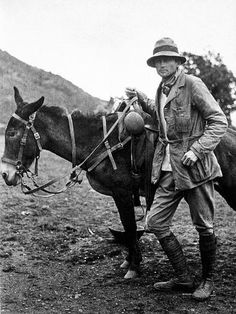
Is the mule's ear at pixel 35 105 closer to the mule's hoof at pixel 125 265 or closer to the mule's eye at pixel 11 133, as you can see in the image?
the mule's eye at pixel 11 133

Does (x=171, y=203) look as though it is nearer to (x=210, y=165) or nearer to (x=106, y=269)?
(x=210, y=165)

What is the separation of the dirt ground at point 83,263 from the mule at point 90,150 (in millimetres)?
492

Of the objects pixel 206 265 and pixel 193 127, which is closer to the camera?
pixel 193 127

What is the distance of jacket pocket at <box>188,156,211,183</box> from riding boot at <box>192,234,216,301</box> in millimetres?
626

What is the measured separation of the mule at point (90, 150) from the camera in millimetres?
4855

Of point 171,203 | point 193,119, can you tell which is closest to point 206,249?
point 171,203

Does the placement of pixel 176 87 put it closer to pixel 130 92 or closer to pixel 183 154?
pixel 183 154

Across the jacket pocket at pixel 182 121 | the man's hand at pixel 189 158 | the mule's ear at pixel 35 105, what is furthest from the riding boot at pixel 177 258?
the mule's ear at pixel 35 105

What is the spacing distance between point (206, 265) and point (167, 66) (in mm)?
2028

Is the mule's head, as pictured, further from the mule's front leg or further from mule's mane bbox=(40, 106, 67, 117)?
the mule's front leg

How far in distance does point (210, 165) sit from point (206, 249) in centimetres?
86

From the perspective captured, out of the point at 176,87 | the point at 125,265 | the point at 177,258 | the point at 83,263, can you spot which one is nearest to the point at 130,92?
the point at 176,87

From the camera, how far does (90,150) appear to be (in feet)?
16.5

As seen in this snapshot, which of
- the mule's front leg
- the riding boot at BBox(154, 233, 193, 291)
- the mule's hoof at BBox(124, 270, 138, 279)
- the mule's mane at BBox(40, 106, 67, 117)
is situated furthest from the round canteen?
the mule's hoof at BBox(124, 270, 138, 279)
